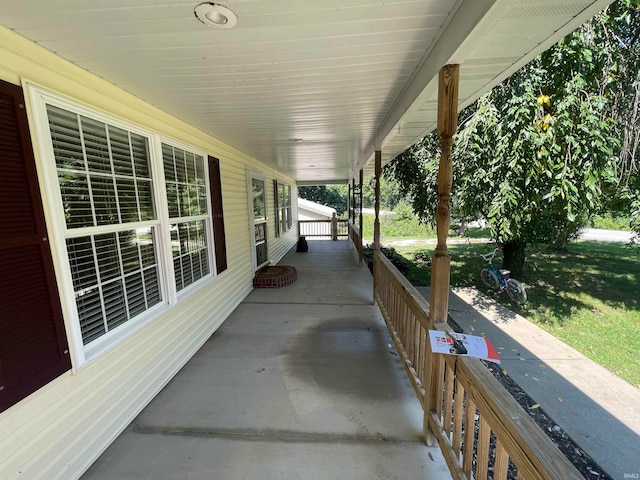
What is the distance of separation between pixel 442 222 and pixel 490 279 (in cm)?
591

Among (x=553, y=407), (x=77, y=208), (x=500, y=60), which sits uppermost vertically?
(x=500, y=60)

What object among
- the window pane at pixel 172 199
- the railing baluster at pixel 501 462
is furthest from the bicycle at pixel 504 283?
the window pane at pixel 172 199

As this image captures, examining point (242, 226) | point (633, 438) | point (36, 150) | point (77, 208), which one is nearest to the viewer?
point (36, 150)

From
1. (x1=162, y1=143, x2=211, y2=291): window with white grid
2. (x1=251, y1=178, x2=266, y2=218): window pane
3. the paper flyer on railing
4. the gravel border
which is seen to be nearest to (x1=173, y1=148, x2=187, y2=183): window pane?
(x1=162, y1=143, x2=211, y2=291): window with white grid

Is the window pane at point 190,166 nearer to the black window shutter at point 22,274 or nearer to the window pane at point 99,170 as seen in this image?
the window pane at point 99,170

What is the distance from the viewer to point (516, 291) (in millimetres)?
5754

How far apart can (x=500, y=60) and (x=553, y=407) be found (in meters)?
3.17

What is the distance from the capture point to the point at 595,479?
6.22 feet

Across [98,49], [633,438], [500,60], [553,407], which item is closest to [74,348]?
[98,49]

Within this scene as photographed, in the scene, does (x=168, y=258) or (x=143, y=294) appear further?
(x=168, y=258)

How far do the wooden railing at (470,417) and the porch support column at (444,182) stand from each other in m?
0.18

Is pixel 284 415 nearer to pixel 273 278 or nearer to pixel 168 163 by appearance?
pixel 168 163

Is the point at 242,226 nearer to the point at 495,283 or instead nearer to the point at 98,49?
the point at 98,49

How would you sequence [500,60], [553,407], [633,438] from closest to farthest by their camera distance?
[500,60], [633,438], [553,407]
